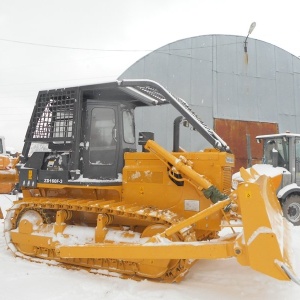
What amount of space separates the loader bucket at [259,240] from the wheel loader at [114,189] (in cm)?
51

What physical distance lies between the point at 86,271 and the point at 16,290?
3.17ft

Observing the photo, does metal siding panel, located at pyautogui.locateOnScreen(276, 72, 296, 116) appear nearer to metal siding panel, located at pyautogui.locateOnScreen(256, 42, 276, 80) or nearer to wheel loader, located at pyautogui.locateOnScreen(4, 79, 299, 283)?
metal siding panel, located at pyautogui.locateOnScreen(256, 42, 276, 80)

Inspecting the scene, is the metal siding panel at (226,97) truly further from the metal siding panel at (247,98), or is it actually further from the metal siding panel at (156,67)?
the metal siding panel at (156,67)

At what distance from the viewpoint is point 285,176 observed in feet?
31.4

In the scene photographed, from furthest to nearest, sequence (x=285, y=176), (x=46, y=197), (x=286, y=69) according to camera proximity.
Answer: (x=286, y=69), (x=285, y=176), (x=46, y=197)

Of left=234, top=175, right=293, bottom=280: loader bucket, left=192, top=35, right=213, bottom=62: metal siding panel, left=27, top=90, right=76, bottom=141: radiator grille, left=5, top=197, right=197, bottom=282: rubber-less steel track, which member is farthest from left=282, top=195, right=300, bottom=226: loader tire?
left=192, top=35, right=213, bottom=62: metal siding panel

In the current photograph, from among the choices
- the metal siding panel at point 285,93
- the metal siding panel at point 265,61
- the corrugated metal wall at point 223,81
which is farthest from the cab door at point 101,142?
the metal siding panel at point 285,93

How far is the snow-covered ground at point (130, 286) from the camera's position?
383 cm

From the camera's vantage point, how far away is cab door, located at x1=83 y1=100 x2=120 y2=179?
516 centimetres

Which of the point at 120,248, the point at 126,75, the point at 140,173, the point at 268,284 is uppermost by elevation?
the point at 126,75

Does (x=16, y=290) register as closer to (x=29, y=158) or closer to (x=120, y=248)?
(x=120, y=248)

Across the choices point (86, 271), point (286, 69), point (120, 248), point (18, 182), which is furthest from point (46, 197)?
point (286, 69)

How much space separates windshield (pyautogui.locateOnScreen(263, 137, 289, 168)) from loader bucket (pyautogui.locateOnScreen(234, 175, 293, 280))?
653 cm

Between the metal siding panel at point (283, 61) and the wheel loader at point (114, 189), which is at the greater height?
the metal siding panel at point (283, 61)
